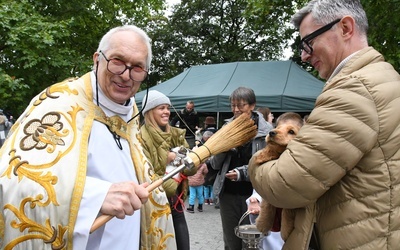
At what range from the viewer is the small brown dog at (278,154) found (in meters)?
1.81

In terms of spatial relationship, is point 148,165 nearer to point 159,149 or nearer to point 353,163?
point 353,163

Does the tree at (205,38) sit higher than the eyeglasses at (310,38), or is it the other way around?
the tree at (205,38)

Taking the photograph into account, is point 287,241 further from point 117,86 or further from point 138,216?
point 117,86

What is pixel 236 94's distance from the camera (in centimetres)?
372

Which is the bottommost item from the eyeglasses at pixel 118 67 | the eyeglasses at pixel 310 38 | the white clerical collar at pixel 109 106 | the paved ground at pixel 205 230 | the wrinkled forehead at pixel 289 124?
the paved ground at pixel 205 230

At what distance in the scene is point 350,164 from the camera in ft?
5.05

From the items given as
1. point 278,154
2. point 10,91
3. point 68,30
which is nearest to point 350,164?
point 278,154

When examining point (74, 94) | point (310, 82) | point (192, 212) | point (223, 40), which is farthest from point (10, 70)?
point (223, 40)

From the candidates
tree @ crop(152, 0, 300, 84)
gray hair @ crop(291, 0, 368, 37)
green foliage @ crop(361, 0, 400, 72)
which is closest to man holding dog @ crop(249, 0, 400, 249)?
gray hair @ crop(291, 0, 368, 37)

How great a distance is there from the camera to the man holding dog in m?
1.54

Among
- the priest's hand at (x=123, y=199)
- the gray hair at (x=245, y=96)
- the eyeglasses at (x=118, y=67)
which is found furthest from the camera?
the gray hair at (x=245, y=96)

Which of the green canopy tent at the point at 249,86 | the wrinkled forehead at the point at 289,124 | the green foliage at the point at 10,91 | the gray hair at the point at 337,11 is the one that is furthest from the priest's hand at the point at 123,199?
the green foliage at the point at 10,91

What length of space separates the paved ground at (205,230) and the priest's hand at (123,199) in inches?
178

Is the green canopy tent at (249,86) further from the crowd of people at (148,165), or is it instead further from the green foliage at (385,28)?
the crowd of people at (148,165)
